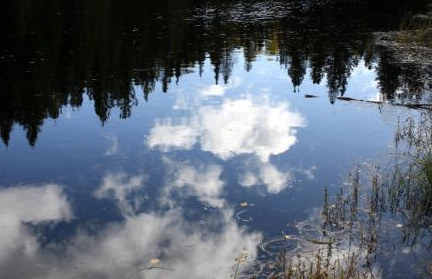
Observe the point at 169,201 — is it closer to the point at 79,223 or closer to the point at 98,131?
the point at 79,223

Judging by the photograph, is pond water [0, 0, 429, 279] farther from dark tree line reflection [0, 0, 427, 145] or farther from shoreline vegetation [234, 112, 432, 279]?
shoreline vegetation [234, 112, 432, 279]

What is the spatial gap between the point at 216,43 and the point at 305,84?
373 inches

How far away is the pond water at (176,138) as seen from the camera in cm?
989

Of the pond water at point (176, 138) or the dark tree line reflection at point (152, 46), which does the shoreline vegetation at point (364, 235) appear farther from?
the dark tree line reflection at point (152, 46)

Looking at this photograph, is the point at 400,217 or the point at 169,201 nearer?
the point at 400,217

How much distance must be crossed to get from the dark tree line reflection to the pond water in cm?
13

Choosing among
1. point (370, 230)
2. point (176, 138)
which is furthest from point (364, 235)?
point (176, 138)

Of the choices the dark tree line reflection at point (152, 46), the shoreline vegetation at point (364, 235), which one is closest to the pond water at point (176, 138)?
the dark tree line reflection at point (152, 46)

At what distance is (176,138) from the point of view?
15.7 m

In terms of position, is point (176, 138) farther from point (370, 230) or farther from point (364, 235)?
point (364, 235)

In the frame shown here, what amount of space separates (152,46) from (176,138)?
1422cm

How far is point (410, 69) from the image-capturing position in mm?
22062

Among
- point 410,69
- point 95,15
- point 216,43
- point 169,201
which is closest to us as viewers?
point 169,201

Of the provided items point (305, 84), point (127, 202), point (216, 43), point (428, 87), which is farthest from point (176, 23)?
point (127, 202)
